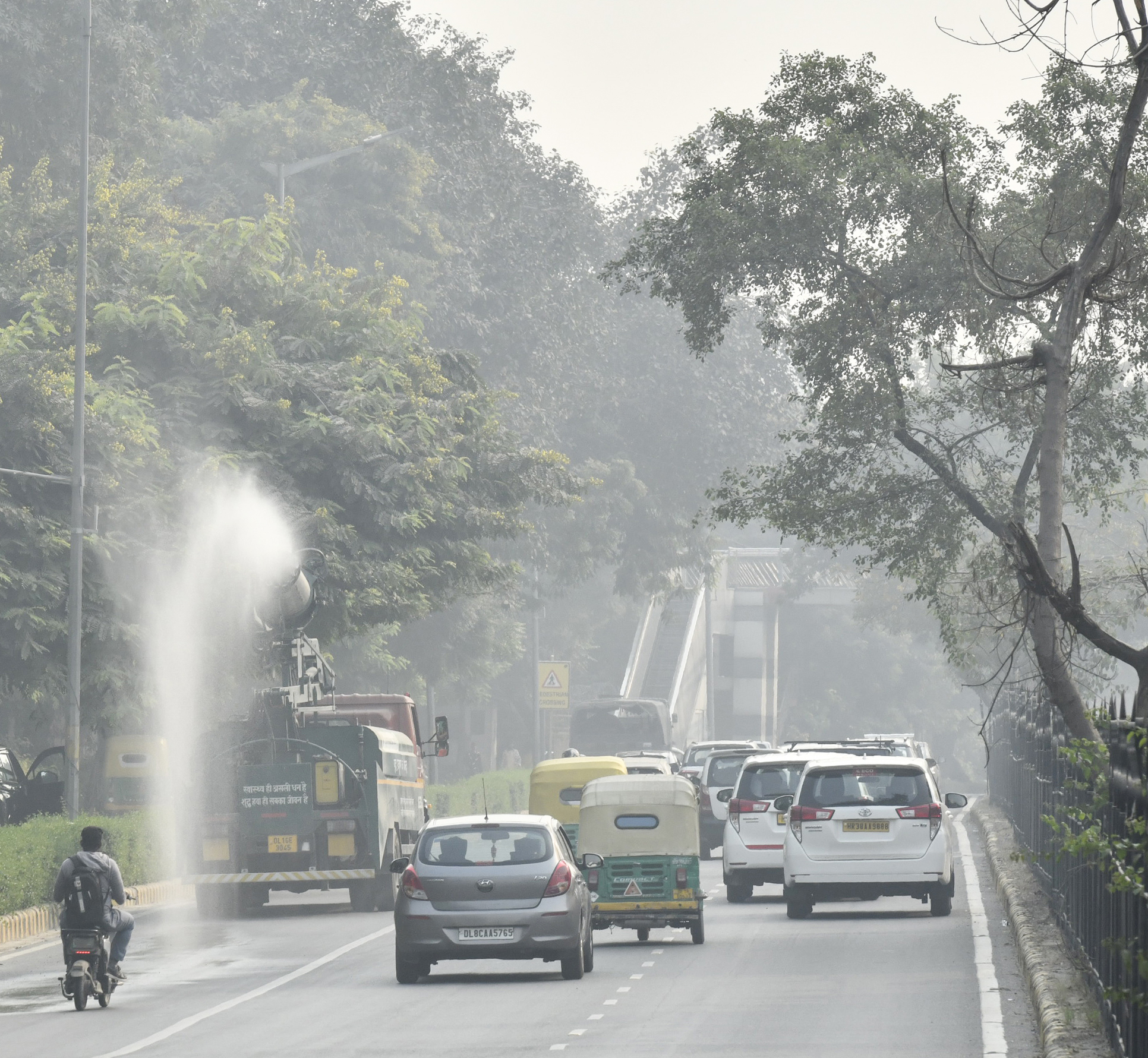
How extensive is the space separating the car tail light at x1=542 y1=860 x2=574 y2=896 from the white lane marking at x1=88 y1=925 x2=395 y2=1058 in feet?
7.87

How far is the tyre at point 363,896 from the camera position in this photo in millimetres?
26016

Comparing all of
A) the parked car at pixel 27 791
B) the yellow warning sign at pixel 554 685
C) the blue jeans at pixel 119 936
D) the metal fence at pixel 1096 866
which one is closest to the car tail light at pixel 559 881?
the blue jeans at pixel 119 936

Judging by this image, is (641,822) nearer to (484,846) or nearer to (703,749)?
(484,846)

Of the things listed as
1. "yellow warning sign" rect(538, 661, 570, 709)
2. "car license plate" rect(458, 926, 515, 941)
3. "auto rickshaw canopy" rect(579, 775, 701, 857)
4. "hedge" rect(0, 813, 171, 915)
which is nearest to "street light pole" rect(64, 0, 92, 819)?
"hedge" rect(0, 813, 171, 915)

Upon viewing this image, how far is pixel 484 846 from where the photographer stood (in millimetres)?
17531

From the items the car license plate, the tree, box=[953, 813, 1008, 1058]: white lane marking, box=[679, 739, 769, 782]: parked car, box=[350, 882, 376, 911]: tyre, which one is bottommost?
box=[953, 813, 1008, 1058]: white lane marking

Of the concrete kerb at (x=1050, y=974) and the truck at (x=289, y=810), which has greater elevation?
the truck at (x=289, y=810)

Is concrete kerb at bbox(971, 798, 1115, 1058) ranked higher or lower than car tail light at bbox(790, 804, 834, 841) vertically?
lower

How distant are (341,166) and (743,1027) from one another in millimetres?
45101

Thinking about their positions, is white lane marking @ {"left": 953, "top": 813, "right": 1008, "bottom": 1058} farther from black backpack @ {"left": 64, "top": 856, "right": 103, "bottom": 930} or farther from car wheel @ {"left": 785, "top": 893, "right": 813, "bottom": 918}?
black backpack @ {"left": 64, "top": 856, "right": 103, "bottom": 930}

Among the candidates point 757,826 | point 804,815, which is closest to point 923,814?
point 804,815

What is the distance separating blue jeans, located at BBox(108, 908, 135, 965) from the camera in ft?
53.7

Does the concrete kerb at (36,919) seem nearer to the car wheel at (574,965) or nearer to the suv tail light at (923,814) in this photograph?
the car wheel at (574,965)

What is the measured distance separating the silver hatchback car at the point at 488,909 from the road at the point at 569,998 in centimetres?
30
